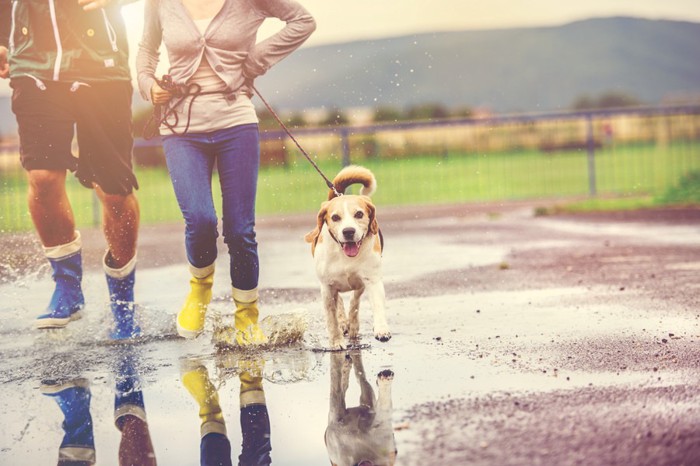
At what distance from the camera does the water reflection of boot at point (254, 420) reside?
4.25 metres

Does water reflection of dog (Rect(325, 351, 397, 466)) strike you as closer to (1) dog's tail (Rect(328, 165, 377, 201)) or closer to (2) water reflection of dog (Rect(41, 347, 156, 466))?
(2) water reflection of dog (Rect(41, 347, 156, 466))

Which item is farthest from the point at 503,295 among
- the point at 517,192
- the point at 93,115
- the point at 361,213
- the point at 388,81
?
the point at 517,192

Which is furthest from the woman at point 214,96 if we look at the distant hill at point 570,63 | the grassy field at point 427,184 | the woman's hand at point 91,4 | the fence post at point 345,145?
the distant hill at point 570,63

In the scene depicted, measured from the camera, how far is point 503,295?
27.4 feet

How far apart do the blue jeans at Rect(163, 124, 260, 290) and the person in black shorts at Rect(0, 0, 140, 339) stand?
1009mm

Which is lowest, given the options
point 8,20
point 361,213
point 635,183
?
point 635,183

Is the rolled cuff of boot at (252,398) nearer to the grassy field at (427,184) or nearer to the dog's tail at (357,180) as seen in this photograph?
the dog's tail at (357,180)

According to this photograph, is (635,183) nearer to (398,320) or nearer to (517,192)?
(517,192)

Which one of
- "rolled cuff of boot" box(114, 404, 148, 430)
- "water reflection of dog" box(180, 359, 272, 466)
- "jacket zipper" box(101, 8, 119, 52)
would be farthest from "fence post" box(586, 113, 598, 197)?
"rolled cuff of boot" box(114, 404, 148, 430)

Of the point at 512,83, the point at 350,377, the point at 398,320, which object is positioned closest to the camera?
the point at 350,377

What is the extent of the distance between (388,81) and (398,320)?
1787 millimetres

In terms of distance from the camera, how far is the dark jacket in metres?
7.33

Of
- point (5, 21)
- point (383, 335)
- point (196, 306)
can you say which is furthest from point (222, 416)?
point (5, 21)

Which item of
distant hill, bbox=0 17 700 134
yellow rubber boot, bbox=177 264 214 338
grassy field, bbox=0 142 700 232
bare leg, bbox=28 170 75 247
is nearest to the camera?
yellow rubber boot, bbox=177 264 214 338
